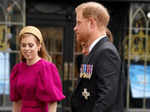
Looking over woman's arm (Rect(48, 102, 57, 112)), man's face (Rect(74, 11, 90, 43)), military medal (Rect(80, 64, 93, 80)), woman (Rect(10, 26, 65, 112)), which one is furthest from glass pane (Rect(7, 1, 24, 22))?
military medal (Rect(80, 64, 93, 80))

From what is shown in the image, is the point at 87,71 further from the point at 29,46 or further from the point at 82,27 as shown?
the point at 29,46

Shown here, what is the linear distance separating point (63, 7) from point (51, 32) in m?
0.55

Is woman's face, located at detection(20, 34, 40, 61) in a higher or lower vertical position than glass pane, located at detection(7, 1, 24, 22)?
lower

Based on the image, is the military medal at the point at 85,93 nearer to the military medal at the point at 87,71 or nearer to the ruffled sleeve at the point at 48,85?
the military medal at the point at 87,71

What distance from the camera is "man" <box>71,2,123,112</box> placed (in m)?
2.21

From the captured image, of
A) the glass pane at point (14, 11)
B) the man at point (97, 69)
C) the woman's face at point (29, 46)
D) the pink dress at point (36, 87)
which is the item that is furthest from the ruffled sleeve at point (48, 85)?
the glass pane at point (14, 11)

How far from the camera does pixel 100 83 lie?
222 centimetres

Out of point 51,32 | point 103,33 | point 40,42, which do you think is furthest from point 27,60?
point 51,32

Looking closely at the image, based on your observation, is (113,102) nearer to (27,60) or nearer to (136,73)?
(27,60)

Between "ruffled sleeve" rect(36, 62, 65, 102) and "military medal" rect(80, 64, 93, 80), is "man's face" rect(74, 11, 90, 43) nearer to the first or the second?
"military medal" rect(80, 64, 93, 80)

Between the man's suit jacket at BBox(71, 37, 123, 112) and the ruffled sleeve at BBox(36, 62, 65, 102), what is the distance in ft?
3.51

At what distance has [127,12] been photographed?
6527mm

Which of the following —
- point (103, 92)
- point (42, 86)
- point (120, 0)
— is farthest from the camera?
point (120, 0)

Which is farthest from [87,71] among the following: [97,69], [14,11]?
[14,11]
